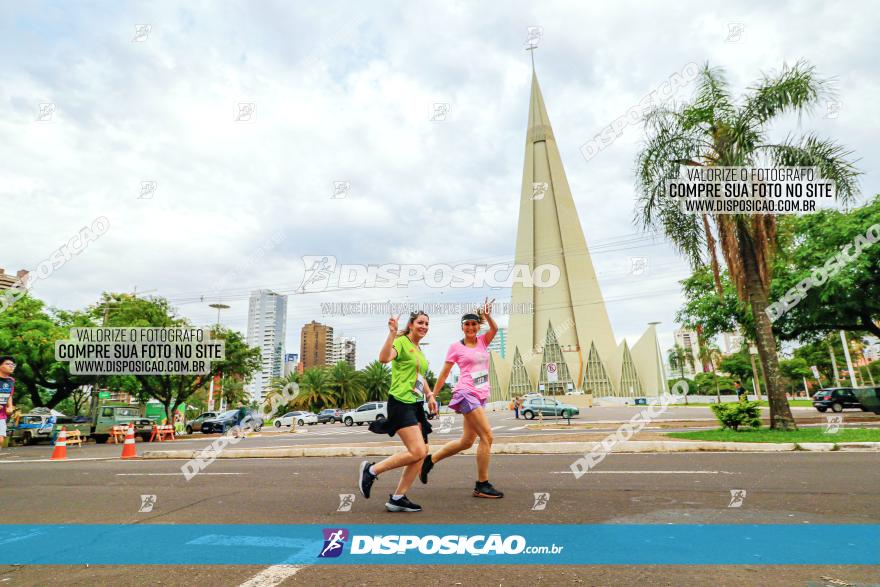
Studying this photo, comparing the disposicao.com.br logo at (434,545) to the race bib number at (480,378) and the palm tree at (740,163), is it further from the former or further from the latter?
the palm tree at (740,163)

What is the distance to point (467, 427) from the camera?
527 cm

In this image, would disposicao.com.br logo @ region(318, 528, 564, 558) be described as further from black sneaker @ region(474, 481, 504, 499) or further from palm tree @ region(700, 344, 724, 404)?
palm tree @ region(700, 344, 724, 404)

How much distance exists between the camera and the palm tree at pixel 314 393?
58.0 metres

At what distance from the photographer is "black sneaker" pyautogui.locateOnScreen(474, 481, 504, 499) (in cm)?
509

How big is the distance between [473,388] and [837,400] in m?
29.6

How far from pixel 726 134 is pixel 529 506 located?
11.7 metres

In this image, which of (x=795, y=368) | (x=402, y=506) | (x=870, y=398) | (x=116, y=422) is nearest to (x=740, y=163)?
(x=402, y=506)

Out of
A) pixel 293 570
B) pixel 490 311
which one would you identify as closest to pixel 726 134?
pixel 490 311

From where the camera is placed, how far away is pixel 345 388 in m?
58.9

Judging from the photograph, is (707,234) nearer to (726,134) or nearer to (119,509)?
(726,134)

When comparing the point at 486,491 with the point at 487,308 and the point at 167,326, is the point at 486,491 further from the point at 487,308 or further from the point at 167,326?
the point at 167,326

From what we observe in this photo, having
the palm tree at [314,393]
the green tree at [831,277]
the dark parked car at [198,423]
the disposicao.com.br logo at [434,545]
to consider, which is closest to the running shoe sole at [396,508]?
the disposicao.com.br logo at [434,545]

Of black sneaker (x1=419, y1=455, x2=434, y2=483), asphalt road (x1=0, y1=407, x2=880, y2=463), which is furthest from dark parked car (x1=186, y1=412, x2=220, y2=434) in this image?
black sneaker (x1=419, y1=455, x2=434, y2=483)

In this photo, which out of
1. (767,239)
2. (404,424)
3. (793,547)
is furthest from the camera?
(767,239)
